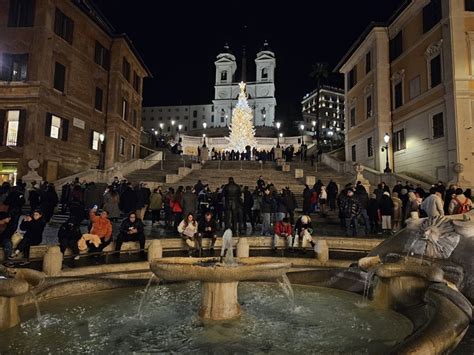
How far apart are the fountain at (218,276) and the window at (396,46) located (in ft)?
84.4

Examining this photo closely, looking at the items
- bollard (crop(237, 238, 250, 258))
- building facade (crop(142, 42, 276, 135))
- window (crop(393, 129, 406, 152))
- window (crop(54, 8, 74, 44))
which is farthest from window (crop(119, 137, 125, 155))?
building facade (crop(142, 42, 276, 135))

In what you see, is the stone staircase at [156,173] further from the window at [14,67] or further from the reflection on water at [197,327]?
the reflection on water at [197,327]

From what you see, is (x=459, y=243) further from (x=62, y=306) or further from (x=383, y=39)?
(x=383, y=39)

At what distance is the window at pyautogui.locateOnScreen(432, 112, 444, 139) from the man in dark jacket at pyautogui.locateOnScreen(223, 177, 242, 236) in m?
14.9

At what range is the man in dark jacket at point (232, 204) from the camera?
39.4 ft

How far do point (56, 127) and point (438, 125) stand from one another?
25125 millimetres

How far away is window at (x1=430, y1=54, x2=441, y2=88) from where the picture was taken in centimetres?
2120

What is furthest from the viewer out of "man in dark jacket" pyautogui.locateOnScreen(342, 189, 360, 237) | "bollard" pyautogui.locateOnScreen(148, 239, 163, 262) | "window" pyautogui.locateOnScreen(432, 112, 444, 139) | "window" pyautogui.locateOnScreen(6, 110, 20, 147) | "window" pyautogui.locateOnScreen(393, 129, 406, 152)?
"window" pyautogui.locateOnScreen(393, 129, 406, 152)

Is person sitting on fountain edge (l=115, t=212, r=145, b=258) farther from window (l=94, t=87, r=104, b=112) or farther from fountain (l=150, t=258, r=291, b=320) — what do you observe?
window (l=94, t=87, r=104, b=112)

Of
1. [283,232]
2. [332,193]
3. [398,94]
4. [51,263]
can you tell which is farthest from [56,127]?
[398,94]

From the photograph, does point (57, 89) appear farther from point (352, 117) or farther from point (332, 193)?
point (352, 117)

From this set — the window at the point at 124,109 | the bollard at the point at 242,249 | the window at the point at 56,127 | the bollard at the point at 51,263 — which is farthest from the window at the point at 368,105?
the bollard at the point at 51,263

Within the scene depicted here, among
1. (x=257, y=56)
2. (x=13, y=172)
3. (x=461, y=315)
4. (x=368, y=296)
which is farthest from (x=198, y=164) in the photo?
(x=257, y=56)

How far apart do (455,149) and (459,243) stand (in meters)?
15.0
